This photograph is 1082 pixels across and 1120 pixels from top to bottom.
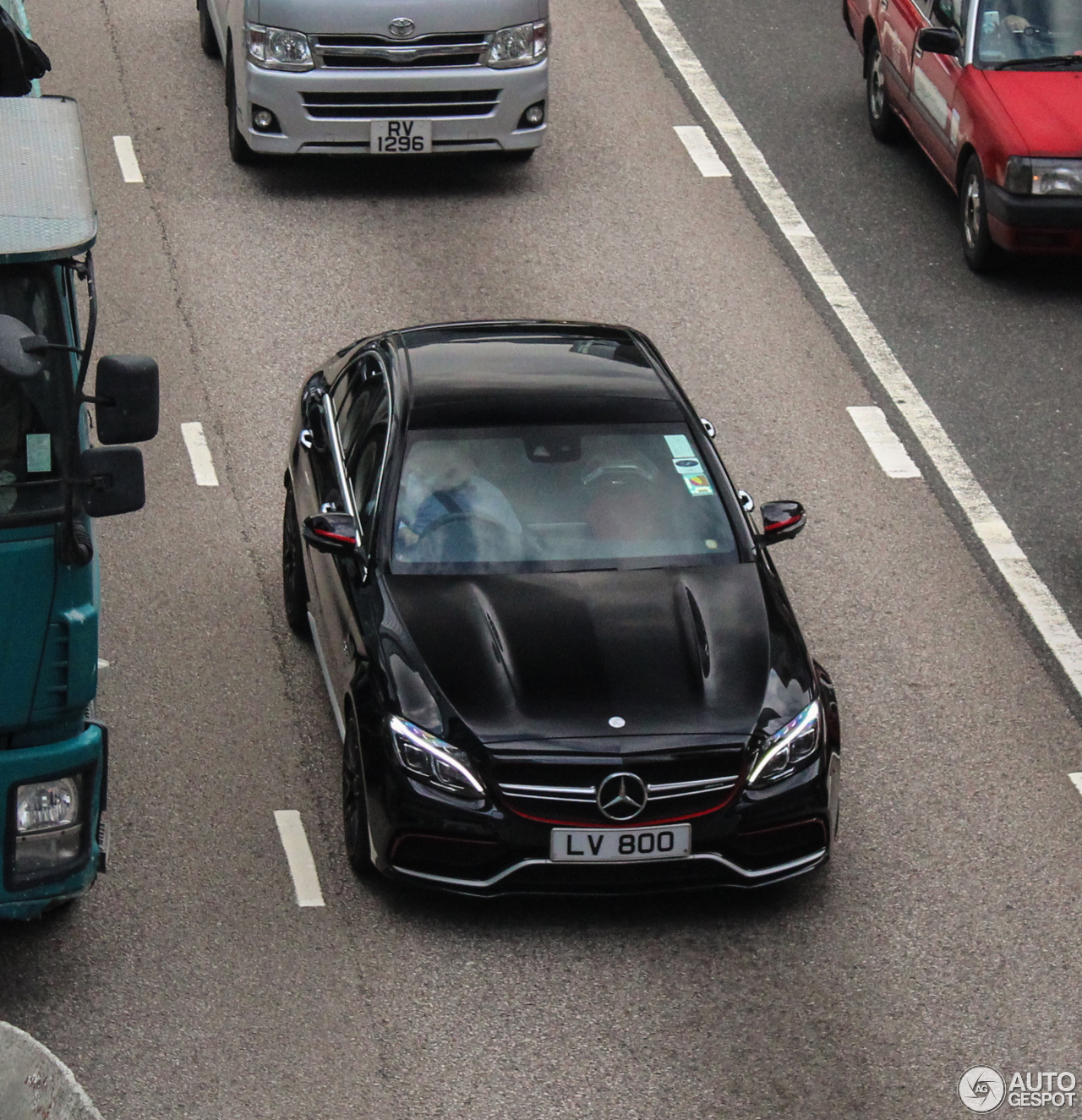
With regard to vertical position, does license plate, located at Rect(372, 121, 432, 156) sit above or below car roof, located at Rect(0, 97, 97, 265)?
below

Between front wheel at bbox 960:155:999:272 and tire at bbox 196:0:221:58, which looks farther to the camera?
tire at bbox 196:0:221:58

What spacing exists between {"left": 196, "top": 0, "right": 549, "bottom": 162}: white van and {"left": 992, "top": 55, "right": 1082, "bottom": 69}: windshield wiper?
3.33 metres

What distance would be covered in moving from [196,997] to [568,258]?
27.0 ft

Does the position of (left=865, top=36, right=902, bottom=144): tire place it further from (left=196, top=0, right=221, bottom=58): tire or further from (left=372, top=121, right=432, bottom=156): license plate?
(left=196, top=0, right=221, bottom=58): tire

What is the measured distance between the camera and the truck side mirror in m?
6.58

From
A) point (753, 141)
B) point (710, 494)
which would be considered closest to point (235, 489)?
point (710, 494)

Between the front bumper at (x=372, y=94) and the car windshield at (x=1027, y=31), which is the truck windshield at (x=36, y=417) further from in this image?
the car windshield at (x=1027, y=31)

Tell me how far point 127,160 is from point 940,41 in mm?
6141

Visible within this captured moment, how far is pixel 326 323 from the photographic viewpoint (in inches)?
540

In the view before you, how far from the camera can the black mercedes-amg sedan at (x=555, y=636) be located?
781cm

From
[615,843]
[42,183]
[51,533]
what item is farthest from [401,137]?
[51,533]

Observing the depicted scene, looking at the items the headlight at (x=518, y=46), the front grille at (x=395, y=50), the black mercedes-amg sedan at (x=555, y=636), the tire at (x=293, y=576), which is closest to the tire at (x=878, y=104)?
the headlight at (x=518, y=46)

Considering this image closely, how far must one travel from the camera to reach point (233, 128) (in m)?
16.0
